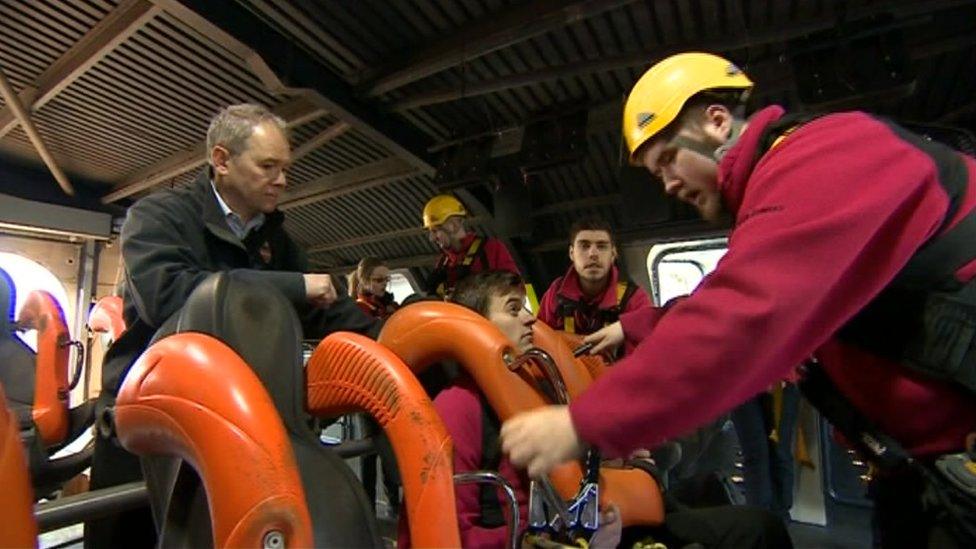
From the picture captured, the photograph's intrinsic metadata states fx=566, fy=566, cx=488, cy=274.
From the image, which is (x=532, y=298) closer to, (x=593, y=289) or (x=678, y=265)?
(x=678, y=265)

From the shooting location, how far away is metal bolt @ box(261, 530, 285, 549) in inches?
26.1

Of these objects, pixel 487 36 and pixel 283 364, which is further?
pixel 487 36

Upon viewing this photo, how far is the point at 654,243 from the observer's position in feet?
15.1

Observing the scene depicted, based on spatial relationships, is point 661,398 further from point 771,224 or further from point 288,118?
point 288,118

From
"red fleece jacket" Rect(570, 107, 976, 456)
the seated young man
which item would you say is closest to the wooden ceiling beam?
the seated young man

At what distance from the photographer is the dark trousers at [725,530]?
1.71m

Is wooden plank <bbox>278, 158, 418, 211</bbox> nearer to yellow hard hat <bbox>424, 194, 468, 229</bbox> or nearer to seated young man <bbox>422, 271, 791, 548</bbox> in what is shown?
yellow hard hat <bbox>424, 194, 468, 229</bbox>

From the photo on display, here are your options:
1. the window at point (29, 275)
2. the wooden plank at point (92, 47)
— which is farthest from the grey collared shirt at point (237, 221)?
the window at point (29, 275)

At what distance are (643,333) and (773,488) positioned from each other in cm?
246

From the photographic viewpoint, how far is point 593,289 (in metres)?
2.97

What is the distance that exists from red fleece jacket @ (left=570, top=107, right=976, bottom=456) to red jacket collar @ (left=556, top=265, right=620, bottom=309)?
6.76 feet

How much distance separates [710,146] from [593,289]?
187 centimetres

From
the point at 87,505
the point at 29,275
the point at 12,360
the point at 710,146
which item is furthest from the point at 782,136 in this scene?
the point at 29,275

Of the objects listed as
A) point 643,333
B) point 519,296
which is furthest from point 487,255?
point 643,333
